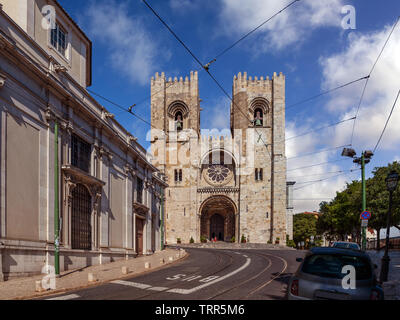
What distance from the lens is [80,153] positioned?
1923cm

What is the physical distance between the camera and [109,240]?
22219mm

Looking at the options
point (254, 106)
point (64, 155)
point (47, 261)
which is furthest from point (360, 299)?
point (254, 106)

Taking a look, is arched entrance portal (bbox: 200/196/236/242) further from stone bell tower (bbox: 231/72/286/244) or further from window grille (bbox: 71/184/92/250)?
window grille (bbox: 71/184/92/250)

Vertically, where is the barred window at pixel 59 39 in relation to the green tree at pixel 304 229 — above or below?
above

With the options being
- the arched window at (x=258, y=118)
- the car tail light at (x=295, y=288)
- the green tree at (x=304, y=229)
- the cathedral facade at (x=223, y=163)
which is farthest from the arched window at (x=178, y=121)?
the car tail light at (x=295, y=288)

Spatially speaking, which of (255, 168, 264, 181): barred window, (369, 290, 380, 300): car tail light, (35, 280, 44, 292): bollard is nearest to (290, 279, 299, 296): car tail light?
(369, 290, 380, 300): car tail light

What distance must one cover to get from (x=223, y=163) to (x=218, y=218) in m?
9.73

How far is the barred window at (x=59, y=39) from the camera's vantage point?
19.6 meters

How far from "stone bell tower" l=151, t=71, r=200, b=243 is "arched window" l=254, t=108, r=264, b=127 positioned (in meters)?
9.49

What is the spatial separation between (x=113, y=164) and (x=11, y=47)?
Result: 1171 centimetres

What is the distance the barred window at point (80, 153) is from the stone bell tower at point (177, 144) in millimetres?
35703

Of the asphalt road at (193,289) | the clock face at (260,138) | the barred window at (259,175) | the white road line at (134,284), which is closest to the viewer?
the asphalt road at (193,289)

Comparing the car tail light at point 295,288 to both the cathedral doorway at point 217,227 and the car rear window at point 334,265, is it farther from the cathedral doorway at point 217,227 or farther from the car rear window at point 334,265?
the cathedral doorway at point 217,227

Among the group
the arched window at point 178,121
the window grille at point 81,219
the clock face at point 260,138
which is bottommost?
the window grille at point 81,219
